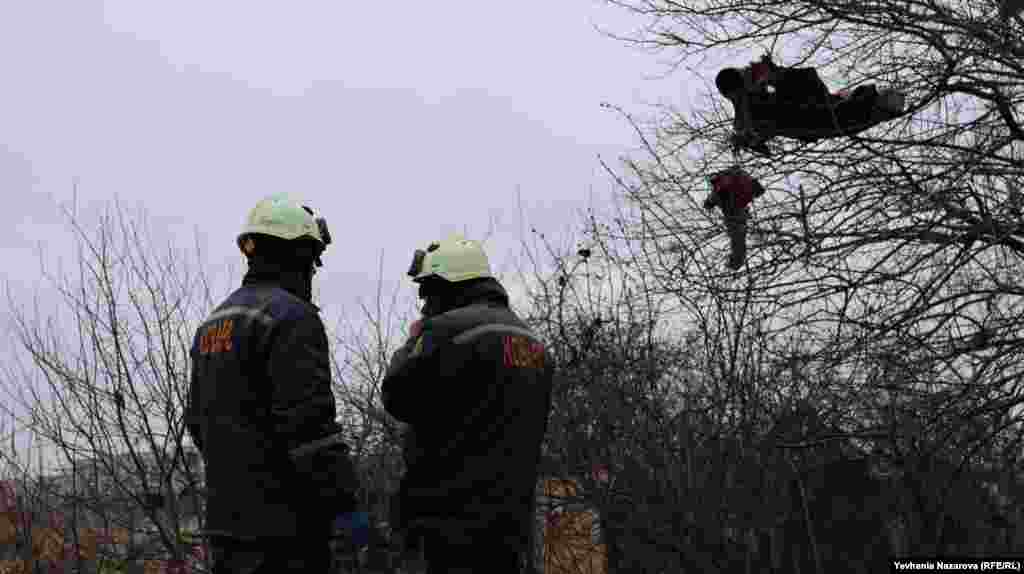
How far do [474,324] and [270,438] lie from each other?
85 centimetres

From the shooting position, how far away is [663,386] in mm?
7645

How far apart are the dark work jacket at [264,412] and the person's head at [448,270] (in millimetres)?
581

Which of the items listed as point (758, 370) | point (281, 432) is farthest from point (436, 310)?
point (758, 370)

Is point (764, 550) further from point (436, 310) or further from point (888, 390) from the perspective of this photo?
point (436, 310)

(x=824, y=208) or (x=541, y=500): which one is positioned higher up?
(x=824, y=208)

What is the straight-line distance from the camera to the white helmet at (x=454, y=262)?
14.4ft

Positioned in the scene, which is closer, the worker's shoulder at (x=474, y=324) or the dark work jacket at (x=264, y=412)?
the dark work jacket at (x=264, y=412)

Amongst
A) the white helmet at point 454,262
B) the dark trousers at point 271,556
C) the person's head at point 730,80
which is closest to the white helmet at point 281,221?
the white helmet at point 454,262

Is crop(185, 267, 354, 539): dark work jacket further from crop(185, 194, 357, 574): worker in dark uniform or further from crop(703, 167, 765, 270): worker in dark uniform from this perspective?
crop(703, 167, 765, 270): worker in dark uniform

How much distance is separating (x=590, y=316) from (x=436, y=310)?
13.4 ft

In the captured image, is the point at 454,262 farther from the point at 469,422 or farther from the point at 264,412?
the point at 264,412

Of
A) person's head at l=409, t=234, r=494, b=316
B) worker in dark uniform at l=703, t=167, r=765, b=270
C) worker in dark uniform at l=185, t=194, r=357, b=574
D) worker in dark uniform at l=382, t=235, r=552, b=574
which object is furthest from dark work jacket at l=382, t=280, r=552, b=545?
worker in dark uniform at l=703, t=167, r=765, b=270

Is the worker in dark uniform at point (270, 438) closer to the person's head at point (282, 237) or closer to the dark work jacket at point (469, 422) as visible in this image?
the person's head at point (282, 237)

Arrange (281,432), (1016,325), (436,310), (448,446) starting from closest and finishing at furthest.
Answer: (281,432) < (448,446) < (436,310) < (1016,325)
